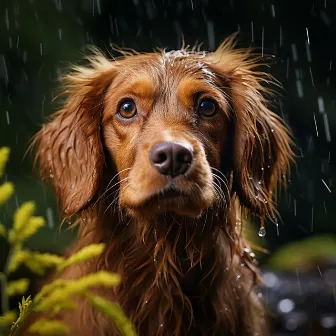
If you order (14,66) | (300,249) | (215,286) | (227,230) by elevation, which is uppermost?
(14,66)

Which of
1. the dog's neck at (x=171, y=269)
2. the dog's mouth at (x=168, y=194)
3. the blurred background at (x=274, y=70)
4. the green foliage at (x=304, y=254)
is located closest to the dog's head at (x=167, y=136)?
the dog's mouth at (x=168, y=194)

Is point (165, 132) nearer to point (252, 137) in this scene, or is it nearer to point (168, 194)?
point (168, 194)

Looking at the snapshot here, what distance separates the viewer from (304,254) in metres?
4.38

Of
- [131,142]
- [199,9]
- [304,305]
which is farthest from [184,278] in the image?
[199,9]

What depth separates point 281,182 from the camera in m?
2.67

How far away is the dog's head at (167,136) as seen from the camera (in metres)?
1.97

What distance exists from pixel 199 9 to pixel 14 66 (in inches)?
58.7

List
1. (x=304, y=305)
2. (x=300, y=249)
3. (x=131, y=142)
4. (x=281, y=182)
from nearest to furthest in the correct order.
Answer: (x=131, y=142) → (x=281, y=182) → (x=304, y=305) → (x=300, y=249)

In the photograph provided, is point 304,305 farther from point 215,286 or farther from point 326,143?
point 326,143

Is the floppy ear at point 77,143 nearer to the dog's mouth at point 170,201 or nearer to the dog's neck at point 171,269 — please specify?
the dog's neck at point 171,269

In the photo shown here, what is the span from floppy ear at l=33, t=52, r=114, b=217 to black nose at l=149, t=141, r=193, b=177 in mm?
494

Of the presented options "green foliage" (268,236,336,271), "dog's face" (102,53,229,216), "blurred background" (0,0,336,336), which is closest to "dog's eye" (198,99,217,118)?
"dog's face" (102,53,229,216)

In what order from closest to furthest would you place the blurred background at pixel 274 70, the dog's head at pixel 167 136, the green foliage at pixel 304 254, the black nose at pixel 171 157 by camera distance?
1. the black nose at pixel 171 157
2. the dog's head at pixel 167 136
3. the blurred background at pixel 274 70
4. the green foliage at pixel 304 254

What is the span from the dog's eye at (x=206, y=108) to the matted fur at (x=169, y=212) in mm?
53
